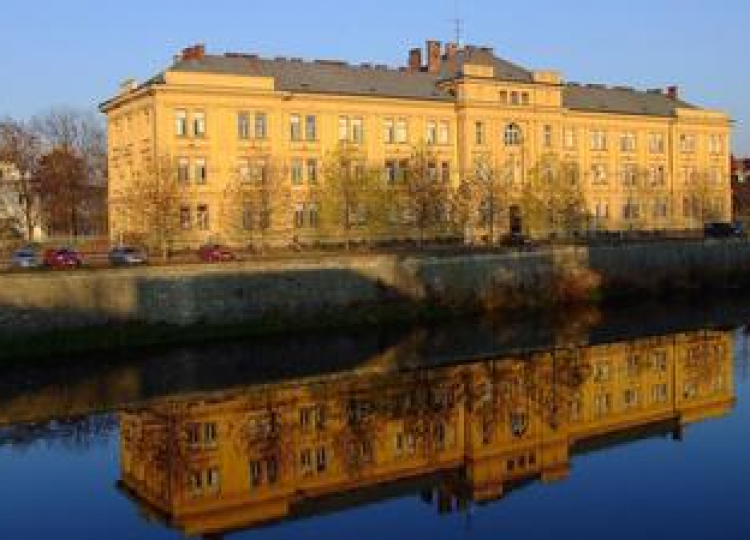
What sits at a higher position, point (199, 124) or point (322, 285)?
point (199, 124)

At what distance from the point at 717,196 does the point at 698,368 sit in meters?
64.5

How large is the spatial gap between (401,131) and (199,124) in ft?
51.2

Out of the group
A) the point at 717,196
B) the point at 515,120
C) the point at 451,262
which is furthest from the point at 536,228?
the point at 717,196

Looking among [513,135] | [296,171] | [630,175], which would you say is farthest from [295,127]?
[630,175]

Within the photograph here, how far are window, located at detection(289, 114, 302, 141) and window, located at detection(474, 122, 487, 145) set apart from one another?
1419cm

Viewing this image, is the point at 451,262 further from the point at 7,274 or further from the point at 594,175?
the point at 594,175

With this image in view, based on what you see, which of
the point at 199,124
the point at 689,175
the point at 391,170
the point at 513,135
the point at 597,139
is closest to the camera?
the point at 199,124

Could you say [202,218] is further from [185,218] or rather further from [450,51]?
[450,51]

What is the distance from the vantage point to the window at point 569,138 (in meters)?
80.4

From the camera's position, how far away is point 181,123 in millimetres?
62562

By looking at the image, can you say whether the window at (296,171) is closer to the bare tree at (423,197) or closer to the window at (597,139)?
the bare tree at (423,197)

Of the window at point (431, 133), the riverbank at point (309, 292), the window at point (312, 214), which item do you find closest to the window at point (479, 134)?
the window at point (431, 133)

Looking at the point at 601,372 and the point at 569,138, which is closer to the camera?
the point at 601,372

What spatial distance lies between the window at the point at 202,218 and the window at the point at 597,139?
113ft
